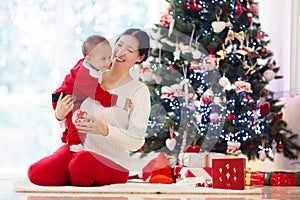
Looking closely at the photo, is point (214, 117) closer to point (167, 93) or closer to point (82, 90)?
point (167, 93)

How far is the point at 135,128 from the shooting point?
258cm

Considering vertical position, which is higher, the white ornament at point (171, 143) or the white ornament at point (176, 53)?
the white ornament at point (176, 53)

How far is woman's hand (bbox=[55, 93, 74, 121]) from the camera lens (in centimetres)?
256

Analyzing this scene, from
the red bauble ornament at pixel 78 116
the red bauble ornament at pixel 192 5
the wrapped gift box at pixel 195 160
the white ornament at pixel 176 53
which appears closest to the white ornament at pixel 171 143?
the wrapped gift box at pixel 195 160

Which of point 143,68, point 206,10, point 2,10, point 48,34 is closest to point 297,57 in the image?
point 206,10

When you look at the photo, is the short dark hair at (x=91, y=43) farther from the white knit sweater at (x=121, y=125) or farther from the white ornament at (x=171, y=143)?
the white ornament at (x=171, y=143)

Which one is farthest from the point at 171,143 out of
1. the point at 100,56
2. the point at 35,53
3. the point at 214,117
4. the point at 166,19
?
the point at 35,53

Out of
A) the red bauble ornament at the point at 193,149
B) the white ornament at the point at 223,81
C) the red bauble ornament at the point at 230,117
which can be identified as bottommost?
the red bauble ornament at the point at 193,149

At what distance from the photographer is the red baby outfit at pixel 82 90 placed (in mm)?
2549

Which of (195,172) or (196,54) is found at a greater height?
(196,54)

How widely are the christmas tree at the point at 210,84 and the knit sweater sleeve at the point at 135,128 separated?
1178 mm

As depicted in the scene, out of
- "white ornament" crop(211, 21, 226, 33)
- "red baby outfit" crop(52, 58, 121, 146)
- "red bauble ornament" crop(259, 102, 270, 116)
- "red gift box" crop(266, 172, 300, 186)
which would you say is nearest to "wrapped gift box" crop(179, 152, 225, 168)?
"red gift box" crop(266, 172, 300, 186)

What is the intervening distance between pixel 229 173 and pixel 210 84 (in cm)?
138

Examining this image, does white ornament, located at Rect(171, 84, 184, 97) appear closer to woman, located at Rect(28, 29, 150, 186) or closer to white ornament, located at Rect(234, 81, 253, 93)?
white ornament, located at Rect(234, 81, 253, 93)
